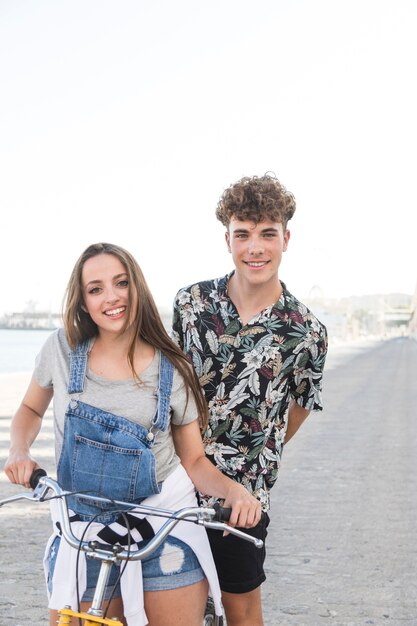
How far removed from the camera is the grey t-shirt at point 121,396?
2598 millimetres

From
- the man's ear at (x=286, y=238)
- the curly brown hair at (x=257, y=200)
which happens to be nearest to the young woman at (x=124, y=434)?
the curly brown hair at (x=257, y=200)

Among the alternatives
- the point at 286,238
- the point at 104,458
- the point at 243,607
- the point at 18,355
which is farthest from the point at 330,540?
the point at 18,355

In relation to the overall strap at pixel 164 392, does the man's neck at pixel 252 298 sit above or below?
above

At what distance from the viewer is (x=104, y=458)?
8.16 ft

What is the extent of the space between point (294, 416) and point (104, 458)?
123 cm

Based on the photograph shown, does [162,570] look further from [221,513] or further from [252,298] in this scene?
[252,298]

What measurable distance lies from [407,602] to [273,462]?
8.15 feet

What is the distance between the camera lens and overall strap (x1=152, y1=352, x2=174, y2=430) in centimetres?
259

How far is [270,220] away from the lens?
10.3 ft

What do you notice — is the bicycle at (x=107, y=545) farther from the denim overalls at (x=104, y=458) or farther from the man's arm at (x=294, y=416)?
the man's arm at (x=294, y=416)

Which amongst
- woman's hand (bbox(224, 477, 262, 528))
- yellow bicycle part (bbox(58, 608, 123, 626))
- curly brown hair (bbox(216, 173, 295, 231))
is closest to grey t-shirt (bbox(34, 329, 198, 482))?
woman's hand (bbox(224, 477, 262, 528))

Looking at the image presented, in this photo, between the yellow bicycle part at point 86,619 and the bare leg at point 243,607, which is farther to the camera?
the bare leg at point 243,607

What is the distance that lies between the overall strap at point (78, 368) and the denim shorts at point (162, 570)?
452mm

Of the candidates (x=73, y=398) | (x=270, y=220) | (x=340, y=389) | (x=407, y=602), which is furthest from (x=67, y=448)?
(x=340, y=389)
